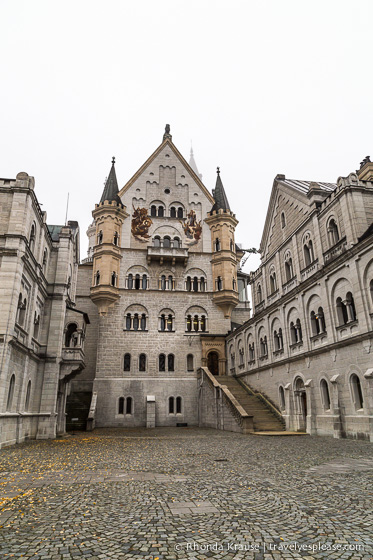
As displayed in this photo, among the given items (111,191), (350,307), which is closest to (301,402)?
(350,307)

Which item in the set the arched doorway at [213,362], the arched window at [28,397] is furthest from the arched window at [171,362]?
the arched window at [28,397]

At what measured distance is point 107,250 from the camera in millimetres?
41500

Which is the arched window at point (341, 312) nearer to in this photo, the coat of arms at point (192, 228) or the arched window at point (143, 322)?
the arched window at point (143, 322)

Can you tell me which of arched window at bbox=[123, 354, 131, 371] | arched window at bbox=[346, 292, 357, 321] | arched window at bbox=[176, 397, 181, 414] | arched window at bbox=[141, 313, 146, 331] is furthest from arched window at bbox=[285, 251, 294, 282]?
arched window at bbox=[123, 354, 131, 371]

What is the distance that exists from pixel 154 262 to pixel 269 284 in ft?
49.0

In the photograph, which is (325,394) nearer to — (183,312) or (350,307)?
(350,307)

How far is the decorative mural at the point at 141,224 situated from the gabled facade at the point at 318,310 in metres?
15.7

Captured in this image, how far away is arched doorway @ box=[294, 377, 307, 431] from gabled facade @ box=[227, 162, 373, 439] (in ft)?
0.22

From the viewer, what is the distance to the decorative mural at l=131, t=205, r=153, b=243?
146ft

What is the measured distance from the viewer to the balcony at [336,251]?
22473 millimetres

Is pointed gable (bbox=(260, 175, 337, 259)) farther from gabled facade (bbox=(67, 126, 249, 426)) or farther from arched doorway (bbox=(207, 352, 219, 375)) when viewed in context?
arched doorway (bbox=(207, 352, 219, 375))

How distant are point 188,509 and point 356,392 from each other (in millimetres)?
16218

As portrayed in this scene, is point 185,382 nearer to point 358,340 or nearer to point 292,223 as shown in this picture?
point 292,223

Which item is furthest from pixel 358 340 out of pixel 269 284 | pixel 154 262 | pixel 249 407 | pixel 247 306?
pixel 247 306
